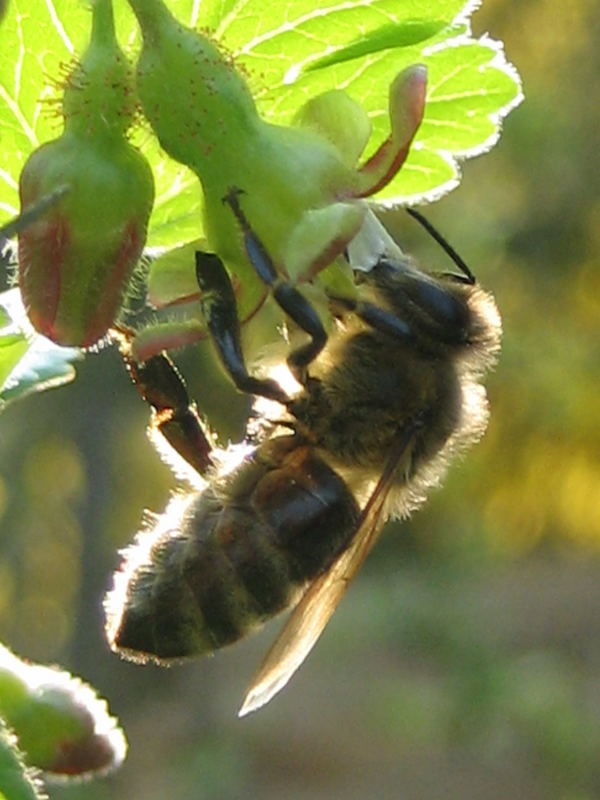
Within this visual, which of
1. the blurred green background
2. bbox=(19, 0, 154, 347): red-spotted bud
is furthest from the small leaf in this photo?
the blurred green background

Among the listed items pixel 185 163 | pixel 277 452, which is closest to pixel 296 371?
pixel 277 452

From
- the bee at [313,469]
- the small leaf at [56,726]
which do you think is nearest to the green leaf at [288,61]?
the bee at [313,469]

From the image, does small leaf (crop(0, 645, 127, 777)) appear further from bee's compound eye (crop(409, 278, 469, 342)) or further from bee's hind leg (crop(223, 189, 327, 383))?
bee's compound eye (crop(409, 278, 469, 342))

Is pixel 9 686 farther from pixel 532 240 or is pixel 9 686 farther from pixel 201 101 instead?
pixel 532 240

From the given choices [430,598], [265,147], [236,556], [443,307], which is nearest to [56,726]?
[236,556]

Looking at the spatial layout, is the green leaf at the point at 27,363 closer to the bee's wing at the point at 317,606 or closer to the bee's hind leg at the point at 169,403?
the bee's hind leg at the point at 169,403

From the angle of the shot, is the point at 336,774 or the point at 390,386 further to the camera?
the point at 336,774
